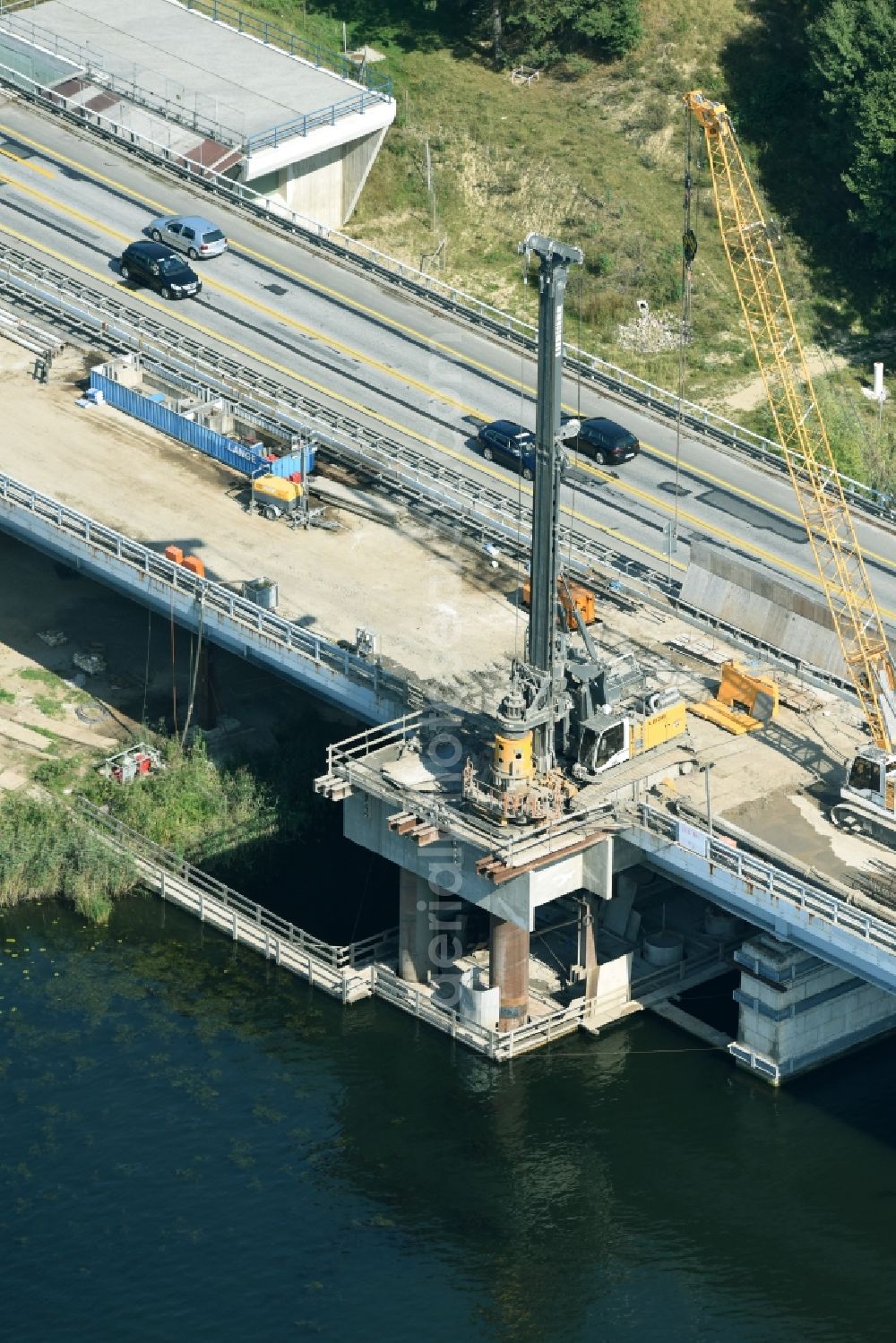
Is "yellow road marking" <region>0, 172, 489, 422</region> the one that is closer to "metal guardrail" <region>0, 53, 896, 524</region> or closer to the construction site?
"metal guardrail" <region>0, 53, 896, 524</region>

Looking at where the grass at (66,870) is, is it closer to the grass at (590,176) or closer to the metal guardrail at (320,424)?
the metal guardrail at (320,424)

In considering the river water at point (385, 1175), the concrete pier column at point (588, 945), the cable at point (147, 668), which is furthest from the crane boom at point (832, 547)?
the cable at point (147, 668)

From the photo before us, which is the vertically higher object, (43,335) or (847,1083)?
(43,335)

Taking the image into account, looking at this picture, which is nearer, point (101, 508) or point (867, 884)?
point (867, 884)

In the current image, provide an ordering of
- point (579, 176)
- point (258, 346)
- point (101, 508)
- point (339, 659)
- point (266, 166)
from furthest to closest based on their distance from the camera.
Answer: point (579, 176), point (266, 166), point (258, 346), point (101, 508), point (339, 659)

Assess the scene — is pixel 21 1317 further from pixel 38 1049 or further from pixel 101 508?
pixel 101 508

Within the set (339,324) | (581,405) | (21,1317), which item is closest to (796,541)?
(581,405)

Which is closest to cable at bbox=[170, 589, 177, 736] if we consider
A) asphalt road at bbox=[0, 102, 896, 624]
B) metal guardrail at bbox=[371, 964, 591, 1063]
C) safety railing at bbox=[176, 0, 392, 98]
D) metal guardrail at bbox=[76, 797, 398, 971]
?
metal guardrail at bbox=[76, 797, 398, 971]
